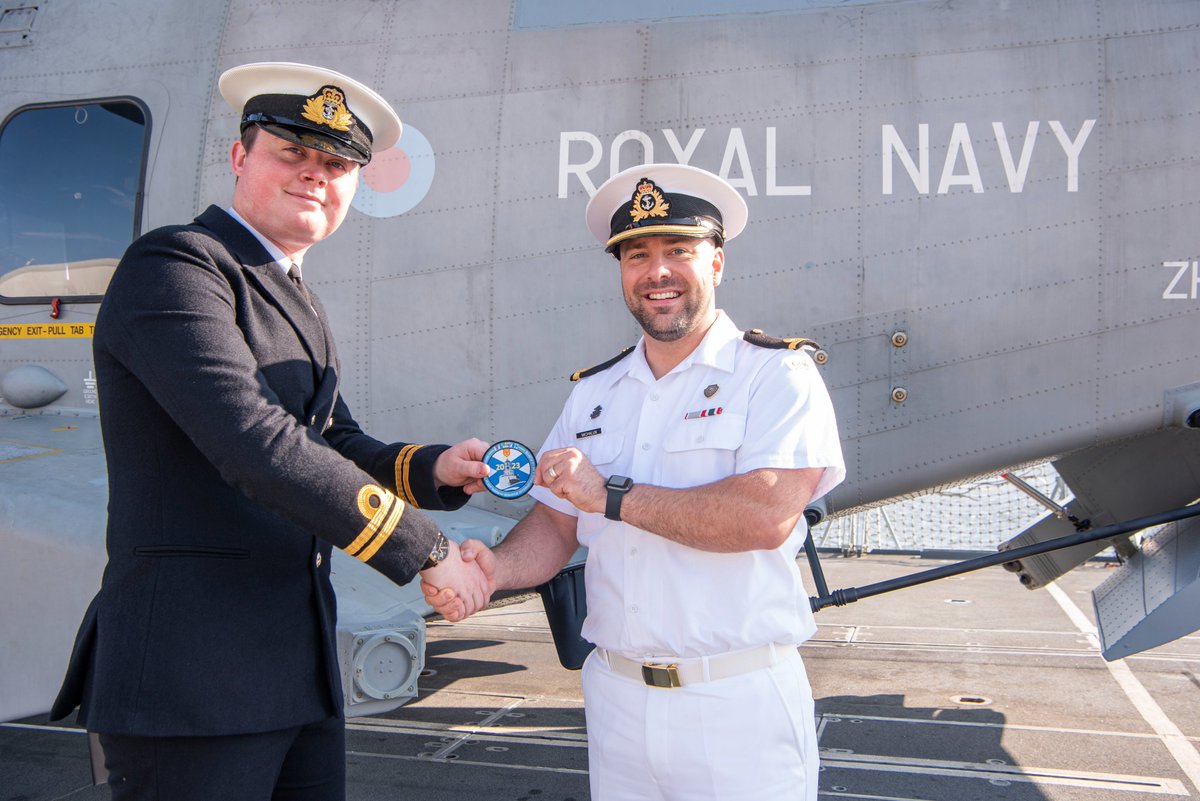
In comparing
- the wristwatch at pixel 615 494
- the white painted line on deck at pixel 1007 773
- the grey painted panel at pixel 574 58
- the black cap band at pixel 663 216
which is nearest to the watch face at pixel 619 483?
the wristwatch at pixel 615 494

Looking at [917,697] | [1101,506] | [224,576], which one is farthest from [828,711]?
[224,576]

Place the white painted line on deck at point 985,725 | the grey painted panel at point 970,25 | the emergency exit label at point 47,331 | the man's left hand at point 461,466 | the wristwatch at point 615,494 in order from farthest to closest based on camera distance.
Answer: the white painted line on deck at point 985,725, the emergency exit label at point 47,331, the grey painted panel at point 970,25, the man's left hand at point 461,466, the wristwatch at point 615,494

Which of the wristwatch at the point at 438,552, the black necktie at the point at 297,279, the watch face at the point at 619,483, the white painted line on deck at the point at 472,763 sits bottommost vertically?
the white painted line on deck at the point at 472,763

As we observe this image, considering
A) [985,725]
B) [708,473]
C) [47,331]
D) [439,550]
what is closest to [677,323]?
[708,473]

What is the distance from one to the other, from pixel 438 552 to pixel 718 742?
2.57 feet

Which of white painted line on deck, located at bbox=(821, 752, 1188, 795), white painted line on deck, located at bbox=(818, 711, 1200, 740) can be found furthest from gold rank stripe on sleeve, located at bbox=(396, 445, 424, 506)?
white painted line on deck, located at bbox=(818, 711, 1200, 740)

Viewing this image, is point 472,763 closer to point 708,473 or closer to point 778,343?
point 708,473

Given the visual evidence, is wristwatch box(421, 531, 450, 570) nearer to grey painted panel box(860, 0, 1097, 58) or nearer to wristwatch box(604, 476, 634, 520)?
wristwatch box(604, 476, 634, 520)

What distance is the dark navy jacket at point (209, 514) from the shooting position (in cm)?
186

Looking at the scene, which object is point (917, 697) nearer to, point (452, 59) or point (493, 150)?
point (493, 150)

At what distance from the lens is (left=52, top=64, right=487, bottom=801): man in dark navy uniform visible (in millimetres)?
1864

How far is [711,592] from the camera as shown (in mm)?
2287

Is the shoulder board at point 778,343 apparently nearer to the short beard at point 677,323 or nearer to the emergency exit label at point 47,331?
the short beard at point 677,323

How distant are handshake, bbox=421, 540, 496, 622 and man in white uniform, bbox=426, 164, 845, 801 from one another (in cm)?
1
